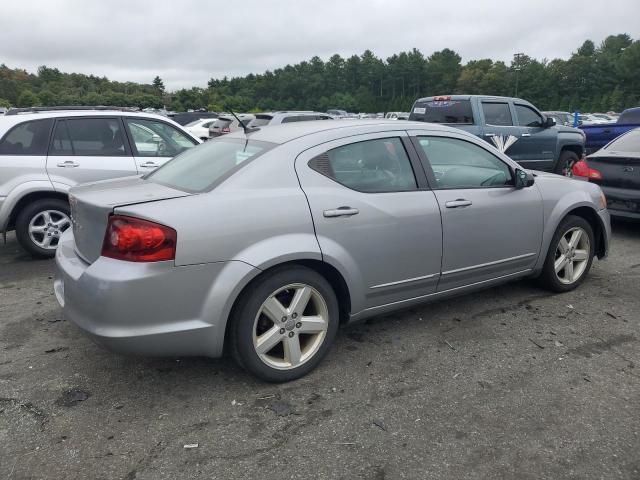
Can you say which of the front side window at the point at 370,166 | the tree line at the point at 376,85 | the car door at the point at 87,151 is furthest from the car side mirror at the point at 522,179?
the tree line at the point at 376,85

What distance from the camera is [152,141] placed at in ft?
22.0

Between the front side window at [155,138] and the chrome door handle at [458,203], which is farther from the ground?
the front side window at [155,138]

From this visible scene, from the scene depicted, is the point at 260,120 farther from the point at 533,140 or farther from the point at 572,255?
the point at 572,255

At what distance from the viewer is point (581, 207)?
187 inches

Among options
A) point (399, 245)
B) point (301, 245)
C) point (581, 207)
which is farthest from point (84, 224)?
point (581, 207)

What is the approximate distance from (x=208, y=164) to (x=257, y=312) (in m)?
1.14

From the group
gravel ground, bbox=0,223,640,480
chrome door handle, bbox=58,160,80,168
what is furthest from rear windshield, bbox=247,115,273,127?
gravel ground, bbox=0,223,640,480

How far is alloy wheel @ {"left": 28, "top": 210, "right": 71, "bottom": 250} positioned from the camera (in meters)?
5.95

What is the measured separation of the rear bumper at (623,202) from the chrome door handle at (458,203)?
148 inches

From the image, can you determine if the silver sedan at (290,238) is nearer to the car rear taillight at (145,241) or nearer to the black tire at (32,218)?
the car rear taillight at (145,241)

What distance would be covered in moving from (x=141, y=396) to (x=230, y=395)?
1.70 feet

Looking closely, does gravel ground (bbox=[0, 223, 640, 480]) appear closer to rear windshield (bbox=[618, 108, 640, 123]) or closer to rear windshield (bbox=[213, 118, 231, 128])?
rear windshield (bbox=[618, 108, 640, 123])

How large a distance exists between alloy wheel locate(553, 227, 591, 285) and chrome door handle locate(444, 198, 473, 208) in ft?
4.10

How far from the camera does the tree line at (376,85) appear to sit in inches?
2263
